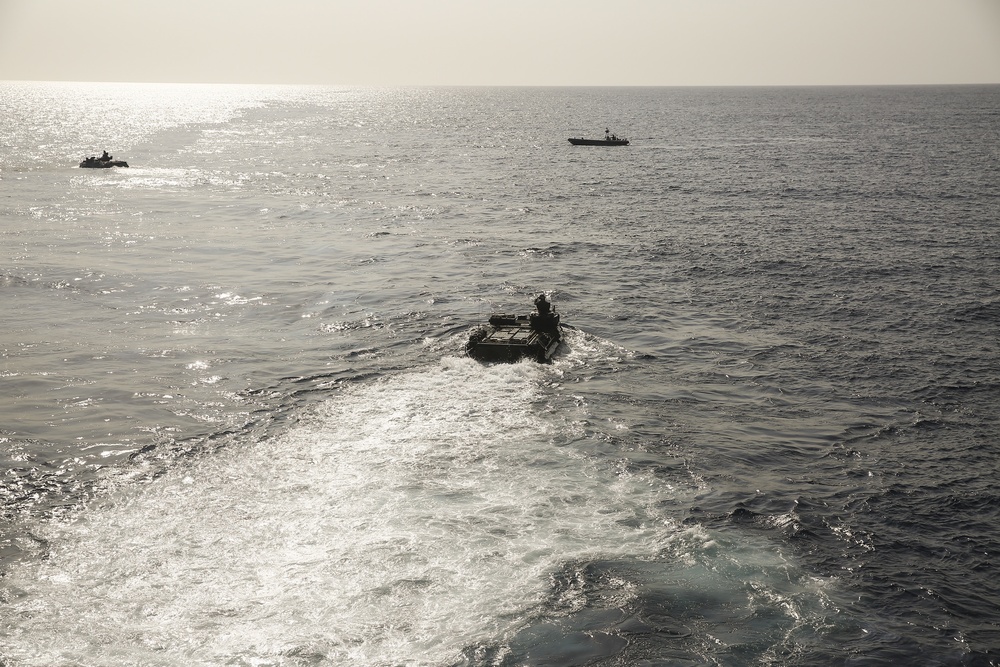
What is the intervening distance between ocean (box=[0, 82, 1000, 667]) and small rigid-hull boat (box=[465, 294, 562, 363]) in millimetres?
1416

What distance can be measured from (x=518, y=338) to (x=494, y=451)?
1203 cm

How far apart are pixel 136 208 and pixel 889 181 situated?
3905 inches

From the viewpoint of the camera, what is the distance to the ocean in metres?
22.0

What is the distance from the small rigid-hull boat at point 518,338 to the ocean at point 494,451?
1416 millimetres

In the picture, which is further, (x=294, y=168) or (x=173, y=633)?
(x=294, y=168)

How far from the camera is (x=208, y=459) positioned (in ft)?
103

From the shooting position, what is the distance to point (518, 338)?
43.2m

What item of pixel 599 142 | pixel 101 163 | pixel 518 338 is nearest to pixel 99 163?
pixel 101 163

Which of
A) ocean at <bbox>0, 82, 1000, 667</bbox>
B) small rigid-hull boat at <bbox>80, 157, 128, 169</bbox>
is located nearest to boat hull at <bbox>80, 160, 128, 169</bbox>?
small rigid-hull boat at <bbox>80, 157, 128, 169</bbox>

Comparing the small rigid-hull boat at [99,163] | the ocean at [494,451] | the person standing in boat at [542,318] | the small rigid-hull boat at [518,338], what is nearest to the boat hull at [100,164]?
the small rigid-hull boat at [99,163]

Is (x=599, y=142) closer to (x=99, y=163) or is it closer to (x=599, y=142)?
(x=599, y=142)

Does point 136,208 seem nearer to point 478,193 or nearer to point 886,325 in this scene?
point 478,193

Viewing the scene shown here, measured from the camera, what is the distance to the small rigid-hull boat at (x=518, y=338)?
42156mm

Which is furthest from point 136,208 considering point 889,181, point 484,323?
point 889,181
